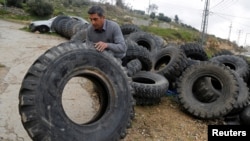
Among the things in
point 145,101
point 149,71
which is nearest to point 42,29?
point 149,71

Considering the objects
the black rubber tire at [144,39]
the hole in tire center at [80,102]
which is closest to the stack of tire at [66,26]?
the black rubber tire at [144,39]

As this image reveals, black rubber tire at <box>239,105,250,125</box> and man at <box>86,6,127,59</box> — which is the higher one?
man at <box>86,6,127,59</box>

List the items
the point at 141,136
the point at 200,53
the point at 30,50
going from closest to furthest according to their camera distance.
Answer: the point at 141,136 → the point at 200,53 → the point at 30,50

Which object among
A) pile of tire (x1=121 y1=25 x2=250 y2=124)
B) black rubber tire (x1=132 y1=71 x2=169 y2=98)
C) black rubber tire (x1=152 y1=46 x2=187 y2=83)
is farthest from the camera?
black rubber tire (x1=152 y1=46 x2=187 y2=83)

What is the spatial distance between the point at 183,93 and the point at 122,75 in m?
3.49

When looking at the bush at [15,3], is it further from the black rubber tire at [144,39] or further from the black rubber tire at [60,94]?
the black rubber tire at [60,94]

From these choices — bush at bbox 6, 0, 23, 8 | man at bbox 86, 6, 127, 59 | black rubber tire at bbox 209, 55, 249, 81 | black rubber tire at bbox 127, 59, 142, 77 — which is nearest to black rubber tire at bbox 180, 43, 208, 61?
black rubber tire at bbox 209, 55, 249, 81

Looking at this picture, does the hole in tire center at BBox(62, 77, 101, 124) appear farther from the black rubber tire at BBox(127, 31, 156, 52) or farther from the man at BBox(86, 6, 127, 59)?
the black rubber tire at BBox(127, 31, 156, 52)

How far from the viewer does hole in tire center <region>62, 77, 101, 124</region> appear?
6.16 meters

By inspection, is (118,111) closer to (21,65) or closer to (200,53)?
(21,65)

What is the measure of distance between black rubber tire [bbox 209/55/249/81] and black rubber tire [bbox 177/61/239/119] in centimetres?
255

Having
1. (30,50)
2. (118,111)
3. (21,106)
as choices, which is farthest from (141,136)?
(30,50)

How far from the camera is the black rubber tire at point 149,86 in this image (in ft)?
23.8

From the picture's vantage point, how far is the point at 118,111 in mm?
4762
